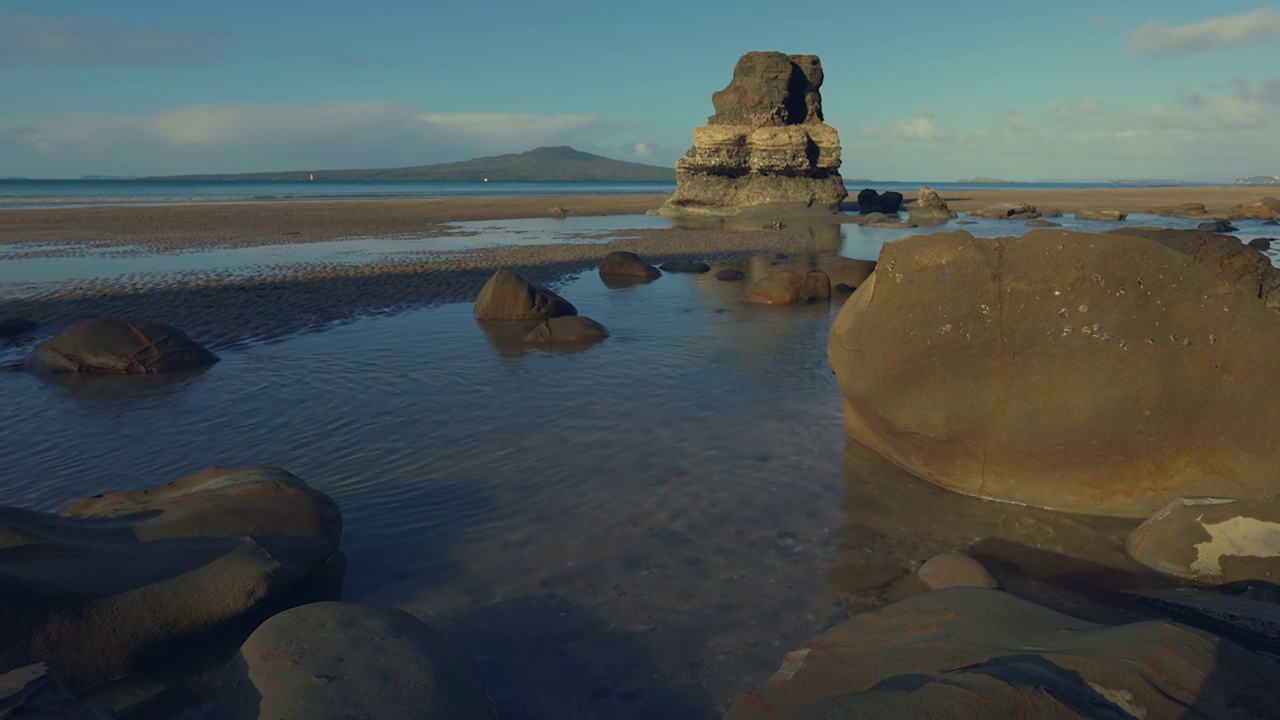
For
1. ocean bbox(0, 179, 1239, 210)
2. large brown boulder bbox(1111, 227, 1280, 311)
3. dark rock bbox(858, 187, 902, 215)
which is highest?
ocean bbox(0, 179, 1239, 210)

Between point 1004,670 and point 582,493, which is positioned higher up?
point 1004,670

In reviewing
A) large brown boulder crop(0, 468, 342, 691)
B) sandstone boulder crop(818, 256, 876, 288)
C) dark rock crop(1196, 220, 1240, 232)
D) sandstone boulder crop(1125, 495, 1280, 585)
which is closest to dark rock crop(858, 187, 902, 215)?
dark rock crop(1196, 220, 1240, 232)

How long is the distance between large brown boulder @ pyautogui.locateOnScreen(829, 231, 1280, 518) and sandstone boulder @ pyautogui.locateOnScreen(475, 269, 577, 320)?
24.4 ft

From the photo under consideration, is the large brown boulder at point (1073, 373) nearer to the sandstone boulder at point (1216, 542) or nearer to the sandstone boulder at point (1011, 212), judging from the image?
the sandstone boulder at point (1216, 542)

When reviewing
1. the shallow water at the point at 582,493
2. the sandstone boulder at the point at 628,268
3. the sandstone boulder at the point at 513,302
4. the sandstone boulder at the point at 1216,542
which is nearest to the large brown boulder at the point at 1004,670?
the shallow water at the point at 582,493

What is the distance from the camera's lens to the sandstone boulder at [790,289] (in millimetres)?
14242

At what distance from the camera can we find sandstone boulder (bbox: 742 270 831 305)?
14242 millimetres

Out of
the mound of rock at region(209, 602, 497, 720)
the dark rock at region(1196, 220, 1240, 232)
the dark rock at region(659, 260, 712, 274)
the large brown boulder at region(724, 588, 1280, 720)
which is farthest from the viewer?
the dark rock at region(1196, 220, 1240, 232)

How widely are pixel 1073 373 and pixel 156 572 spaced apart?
6.07 meters

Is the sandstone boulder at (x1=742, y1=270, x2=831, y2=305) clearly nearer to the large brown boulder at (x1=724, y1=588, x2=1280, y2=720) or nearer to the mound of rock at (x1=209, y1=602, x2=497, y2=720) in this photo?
the large brown boulder at (x1=724, y1=588, x2=1280, y2=720)

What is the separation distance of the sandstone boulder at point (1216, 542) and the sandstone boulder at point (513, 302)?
9436 mm

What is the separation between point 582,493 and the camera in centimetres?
592

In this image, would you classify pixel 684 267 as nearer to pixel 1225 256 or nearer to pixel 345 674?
pixel 1225 256

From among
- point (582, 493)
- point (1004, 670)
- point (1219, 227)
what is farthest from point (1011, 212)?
point (1004, 670)
